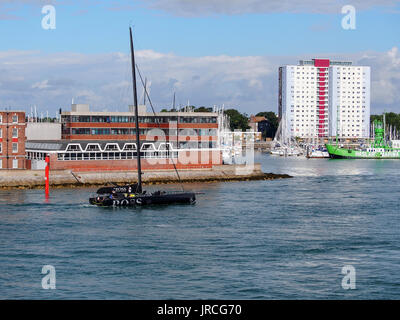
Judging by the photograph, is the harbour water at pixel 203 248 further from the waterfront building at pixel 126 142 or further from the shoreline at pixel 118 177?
the waterfront building at pixel 126 142

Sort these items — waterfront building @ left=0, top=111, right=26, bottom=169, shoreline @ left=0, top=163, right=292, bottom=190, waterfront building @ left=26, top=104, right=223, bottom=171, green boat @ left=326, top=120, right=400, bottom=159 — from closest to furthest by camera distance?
shoreline @ left=0, top=163, right=292, bottom=190 → waterfront building @ left=0, top=111, right=26, bottom=169 → waterfront building @ left=26, top=104, right=223, bottom=171 → green boat @ left=326, top=120, right=400, bottom=159

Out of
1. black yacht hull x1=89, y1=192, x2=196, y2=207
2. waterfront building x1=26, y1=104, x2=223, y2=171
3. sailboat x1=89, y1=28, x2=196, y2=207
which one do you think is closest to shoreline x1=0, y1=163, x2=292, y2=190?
waterfront building x1=26, y1=104, x2=223, y2=171

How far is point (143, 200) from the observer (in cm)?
5888

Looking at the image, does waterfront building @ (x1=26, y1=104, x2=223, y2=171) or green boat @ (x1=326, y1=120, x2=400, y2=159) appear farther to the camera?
green boat @ (x1=326, y1=120, x2=400, y2=159)

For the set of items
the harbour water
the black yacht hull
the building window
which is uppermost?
the building window

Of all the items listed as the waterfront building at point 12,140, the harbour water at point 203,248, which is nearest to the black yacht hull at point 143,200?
the harbour water at point 203,248

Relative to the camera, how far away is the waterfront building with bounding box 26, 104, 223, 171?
87.5m

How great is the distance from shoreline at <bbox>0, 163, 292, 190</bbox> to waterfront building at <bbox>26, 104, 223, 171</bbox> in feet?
8.43

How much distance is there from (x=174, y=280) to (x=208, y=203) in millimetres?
33165

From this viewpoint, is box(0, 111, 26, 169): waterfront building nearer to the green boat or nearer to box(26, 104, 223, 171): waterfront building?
box(26, 104, 223, 171): waterfront building

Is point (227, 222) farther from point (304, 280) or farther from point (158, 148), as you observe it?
point (158, 148)

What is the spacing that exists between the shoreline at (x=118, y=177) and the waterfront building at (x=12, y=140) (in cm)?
493

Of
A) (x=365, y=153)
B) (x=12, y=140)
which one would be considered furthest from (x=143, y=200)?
(x=365, y=153)

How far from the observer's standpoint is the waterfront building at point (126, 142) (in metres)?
87.5
